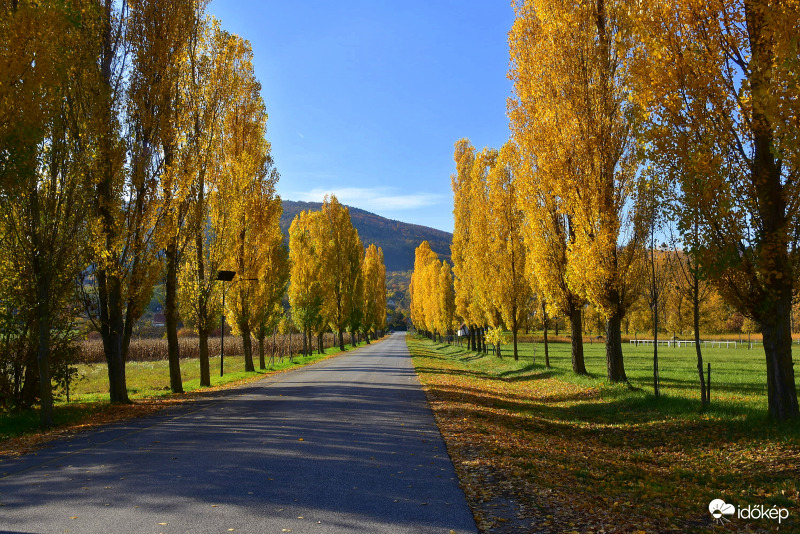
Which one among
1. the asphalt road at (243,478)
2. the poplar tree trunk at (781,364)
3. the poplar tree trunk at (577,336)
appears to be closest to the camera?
the asphalt road at (243,478)

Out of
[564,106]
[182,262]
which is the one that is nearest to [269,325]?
[182,262]

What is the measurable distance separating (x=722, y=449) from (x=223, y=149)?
19993 millimetres

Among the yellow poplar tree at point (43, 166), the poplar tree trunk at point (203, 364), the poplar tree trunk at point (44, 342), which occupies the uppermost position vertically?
the yellow poplar tree at point (43, 166)

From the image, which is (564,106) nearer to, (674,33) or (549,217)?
(549,217)

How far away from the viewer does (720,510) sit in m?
5.42

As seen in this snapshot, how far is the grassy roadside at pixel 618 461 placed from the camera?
5.16 m

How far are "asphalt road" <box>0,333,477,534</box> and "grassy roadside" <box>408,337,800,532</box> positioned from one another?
0.63 m

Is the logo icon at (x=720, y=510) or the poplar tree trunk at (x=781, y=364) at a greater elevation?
the poplar tree trunk at (x=781, y=364)

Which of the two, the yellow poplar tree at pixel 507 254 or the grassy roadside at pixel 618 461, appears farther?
the yellow poplar tree at pixel 507 254

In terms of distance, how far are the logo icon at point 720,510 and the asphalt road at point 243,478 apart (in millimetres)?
2626

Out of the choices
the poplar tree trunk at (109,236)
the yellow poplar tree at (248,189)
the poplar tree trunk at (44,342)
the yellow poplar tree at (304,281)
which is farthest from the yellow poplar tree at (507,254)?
the poplar tree trunk at (44,342)

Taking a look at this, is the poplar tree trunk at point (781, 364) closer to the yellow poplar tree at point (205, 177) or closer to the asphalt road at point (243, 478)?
the asphalt road at point (243, 478)

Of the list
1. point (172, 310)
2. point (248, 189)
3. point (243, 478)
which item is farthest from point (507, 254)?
point (243, 478)

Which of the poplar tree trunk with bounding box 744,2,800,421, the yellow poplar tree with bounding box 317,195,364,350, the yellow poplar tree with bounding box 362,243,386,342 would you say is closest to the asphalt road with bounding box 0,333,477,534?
the poplar tree trunk with bounding box 744,2,800,421
